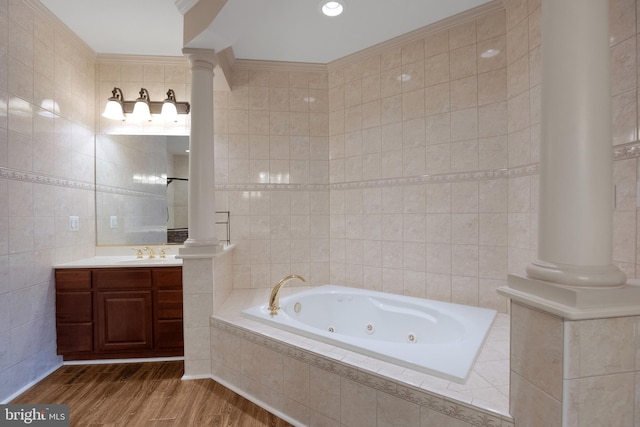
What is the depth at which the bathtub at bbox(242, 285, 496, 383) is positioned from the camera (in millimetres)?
1460

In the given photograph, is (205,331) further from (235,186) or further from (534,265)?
(534,265)

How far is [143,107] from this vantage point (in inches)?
106

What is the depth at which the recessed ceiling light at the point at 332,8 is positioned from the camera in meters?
2.12

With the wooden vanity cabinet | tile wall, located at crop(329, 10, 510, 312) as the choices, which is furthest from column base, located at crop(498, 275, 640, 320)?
the wooden vanity cabinet

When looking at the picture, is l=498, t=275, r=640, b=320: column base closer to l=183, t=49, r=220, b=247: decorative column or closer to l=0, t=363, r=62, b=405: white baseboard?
l=183, t=49, r=220, b=247: decorative column

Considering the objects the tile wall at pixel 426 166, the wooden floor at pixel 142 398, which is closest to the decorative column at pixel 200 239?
the wooden floor at pixel 142 398

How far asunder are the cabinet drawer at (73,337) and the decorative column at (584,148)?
3014mm

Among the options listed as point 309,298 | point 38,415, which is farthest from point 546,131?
point 38,415

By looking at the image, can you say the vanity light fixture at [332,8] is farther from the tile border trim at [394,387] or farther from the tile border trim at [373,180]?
the tile border trim at [394,387]

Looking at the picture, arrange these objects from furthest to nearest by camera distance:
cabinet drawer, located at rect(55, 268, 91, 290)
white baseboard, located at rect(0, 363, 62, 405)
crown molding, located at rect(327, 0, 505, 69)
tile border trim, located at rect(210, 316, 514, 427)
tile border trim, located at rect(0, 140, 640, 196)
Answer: cabinet drawer, located at rect(55, 268, 91, 290)
crown molding, located at rect(327, 0, 505, 69)
white baseboard, located at rect(0, 363, 62, 405)
tile border trim, located at rect(0, 140, 640, 196)
tile border trim, located at rect(210, 316, 514, 427)

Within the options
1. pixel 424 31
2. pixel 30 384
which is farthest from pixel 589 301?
pixel 30 384

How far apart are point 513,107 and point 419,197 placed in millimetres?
906

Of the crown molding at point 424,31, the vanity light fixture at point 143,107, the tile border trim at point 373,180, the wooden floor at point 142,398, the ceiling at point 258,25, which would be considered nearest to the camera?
the tile border trim at point 373,180

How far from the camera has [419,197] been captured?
255 centimetres
